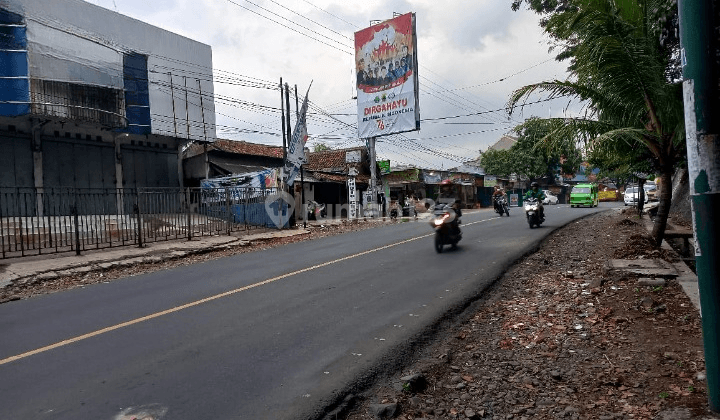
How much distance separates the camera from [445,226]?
→ 37.8 ft

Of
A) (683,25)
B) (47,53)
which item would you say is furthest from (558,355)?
(47,53)

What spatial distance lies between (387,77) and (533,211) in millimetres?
14728

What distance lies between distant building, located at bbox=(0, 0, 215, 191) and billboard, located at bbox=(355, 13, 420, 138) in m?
8.98

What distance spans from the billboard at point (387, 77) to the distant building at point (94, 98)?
8.98m

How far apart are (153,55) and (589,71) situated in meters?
20.8

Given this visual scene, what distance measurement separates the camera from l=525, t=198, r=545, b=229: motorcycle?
16359 millimetres

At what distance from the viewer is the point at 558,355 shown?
15.2 ft

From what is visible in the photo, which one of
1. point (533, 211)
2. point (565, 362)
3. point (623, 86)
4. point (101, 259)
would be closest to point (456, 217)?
point (623, 86)

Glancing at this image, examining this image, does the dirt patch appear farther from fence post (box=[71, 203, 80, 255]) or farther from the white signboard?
the white signboard

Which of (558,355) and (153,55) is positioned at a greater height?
(153,55)

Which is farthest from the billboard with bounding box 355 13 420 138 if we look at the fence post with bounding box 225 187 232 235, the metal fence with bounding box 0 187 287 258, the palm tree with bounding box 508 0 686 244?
the palm tree with bounding box 508 0 686 244

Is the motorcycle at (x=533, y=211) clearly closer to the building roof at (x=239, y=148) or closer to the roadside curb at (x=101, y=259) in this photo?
the roadside curb at (x=101, y=259)

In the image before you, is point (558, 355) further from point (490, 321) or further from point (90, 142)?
point (90, 142)

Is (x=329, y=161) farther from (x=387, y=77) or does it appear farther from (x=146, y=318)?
(x=146, y=318)
